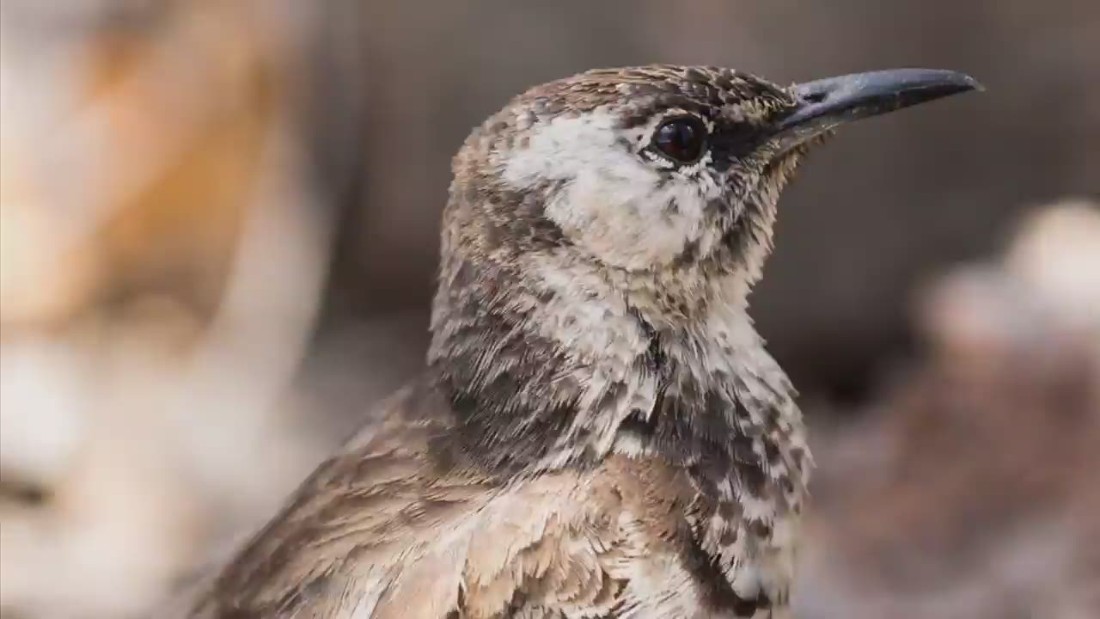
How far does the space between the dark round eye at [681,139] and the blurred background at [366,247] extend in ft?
7.19

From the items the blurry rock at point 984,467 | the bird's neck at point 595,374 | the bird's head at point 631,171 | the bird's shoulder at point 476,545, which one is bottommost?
the blurry rock at point 984,467

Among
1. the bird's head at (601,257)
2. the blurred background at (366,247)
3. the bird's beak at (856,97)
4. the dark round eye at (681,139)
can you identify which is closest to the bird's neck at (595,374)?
the bird's head at (601,257)

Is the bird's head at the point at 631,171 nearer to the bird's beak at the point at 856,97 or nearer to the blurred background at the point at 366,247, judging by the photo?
the bird's beak at the point at 856,97

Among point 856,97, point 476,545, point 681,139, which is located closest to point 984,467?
point 856,97

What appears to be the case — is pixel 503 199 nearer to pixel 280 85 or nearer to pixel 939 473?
pixel 939 473

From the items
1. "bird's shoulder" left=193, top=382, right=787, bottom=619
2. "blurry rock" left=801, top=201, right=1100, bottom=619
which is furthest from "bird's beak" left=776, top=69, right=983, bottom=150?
"blurry rock" left=801, top=201, right=1100, bottom=619

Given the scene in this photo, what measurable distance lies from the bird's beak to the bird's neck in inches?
11.2

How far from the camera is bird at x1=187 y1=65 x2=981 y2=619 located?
2039 millimetres

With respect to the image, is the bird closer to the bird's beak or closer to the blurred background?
the bird's beak

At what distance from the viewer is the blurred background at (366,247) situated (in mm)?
4469

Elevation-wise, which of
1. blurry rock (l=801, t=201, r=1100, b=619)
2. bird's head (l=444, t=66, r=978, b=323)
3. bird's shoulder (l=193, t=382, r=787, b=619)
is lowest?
blurry rock (l=801, t=201, r=1100, b=619)

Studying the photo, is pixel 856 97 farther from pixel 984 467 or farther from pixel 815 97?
pixel 984 467

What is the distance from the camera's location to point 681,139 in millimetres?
2195

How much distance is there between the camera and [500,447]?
2.15 metres
